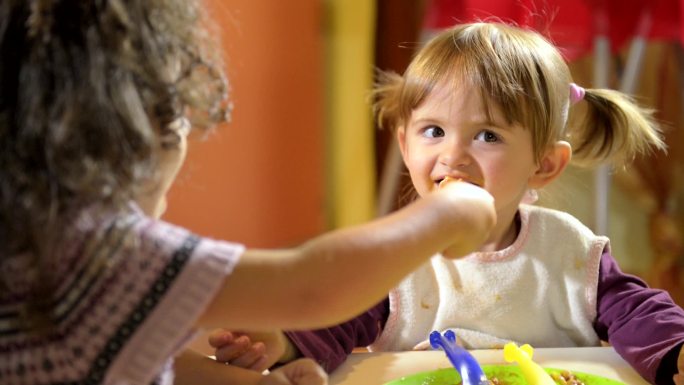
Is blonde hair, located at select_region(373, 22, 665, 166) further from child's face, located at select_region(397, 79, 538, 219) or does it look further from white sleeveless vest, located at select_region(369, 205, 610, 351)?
white sleeveless vest, located at select_region(369, 205, 610, 351)

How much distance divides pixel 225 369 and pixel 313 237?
295 millimetres

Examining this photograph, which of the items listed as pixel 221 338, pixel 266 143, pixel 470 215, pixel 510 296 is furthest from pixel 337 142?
pixel 470 215

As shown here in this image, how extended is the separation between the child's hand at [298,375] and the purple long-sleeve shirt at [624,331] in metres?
0.16

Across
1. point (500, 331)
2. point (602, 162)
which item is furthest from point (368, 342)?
point (602, 162)

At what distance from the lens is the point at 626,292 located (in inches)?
39.4

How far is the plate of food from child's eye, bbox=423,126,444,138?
0.91 ft

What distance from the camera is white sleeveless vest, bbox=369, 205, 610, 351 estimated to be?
1048 mm

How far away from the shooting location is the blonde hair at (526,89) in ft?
3.19

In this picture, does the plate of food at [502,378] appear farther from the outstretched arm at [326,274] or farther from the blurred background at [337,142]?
the blurred background at [337,142]

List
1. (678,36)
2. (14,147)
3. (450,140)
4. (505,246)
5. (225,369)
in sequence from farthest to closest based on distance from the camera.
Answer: (678,36), (505,246), (450,140), (225,369), (14,147)

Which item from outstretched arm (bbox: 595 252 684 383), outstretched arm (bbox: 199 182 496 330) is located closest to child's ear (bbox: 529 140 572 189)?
outstretched arm (bbox: 595 252 684 383)

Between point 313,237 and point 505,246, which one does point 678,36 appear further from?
point 313,237

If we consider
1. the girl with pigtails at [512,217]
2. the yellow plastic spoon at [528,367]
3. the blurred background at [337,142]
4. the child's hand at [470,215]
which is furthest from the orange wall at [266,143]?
the child's hand at [470,215]

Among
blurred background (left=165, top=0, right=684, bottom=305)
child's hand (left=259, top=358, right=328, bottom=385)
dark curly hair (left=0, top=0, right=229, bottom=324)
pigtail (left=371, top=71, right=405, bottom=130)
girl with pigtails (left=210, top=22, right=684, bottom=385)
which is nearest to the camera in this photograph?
dark curly hair (left=0, top=0, right=229, bottom=324)
